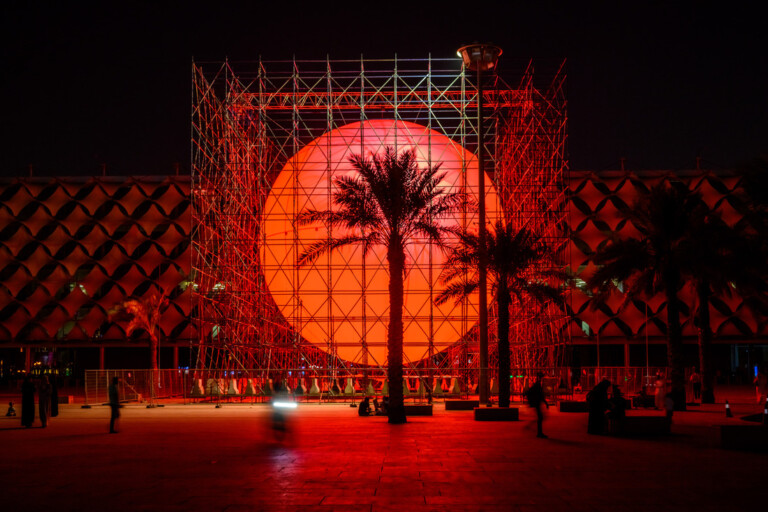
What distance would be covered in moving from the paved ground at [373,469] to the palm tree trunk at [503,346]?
3.02 metres

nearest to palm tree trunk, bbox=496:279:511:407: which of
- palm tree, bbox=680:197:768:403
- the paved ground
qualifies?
the paved ground

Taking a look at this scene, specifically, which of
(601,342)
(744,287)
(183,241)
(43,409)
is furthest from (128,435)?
(601,342)

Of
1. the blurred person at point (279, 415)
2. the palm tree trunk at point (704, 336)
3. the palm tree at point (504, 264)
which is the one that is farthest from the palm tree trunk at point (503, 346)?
the blurred person at point (279, 415)

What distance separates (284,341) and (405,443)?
18.4 metres

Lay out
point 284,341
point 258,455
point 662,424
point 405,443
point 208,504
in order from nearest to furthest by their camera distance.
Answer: point 208,504 → point 258,455 → point 405,443 → point 662,424 → point 284,341

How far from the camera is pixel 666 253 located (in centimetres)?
2298

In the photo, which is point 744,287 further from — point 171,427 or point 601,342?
point 601,342

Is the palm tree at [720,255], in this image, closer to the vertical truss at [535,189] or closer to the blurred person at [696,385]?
the blurred person at [696,385]

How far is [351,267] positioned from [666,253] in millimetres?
11562

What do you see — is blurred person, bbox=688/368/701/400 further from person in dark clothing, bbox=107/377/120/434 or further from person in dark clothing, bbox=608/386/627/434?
person in dark clothing, bbox=107/377/120/434

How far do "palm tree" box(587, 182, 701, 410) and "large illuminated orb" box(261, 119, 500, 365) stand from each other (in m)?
6.76

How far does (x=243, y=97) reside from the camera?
106ft

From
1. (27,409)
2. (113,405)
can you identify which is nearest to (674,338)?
(113,405)

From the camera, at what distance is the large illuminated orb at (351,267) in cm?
2925
